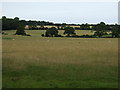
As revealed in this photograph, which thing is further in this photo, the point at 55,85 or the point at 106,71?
the point at 106,71

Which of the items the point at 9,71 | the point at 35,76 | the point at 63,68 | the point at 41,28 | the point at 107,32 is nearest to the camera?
the point at 35,76

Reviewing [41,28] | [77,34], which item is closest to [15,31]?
[41,28]

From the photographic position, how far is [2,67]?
17.5 m

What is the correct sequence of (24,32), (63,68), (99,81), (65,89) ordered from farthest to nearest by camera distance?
(24,32) < (63,68) < (99,81) < (65,89)

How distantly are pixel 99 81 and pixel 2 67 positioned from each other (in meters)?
7.83

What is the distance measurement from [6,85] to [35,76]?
2561mm

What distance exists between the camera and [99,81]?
13305 mm

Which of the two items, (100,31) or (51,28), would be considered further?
(100,31)

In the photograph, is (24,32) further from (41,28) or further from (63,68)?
(63,68)

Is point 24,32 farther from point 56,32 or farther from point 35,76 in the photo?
point 35,76

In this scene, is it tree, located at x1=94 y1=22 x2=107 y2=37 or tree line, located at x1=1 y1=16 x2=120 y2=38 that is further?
tree, located at x1=94 y1=22 x2=107 y2=37

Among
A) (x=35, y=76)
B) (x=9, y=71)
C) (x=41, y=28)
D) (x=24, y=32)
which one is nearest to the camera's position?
(x=35, y=76)

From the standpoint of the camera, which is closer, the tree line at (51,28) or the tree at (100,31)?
the tree line at (51,28)

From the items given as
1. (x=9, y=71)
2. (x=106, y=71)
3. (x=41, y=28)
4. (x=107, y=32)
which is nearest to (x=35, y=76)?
(x=9, y=71)
